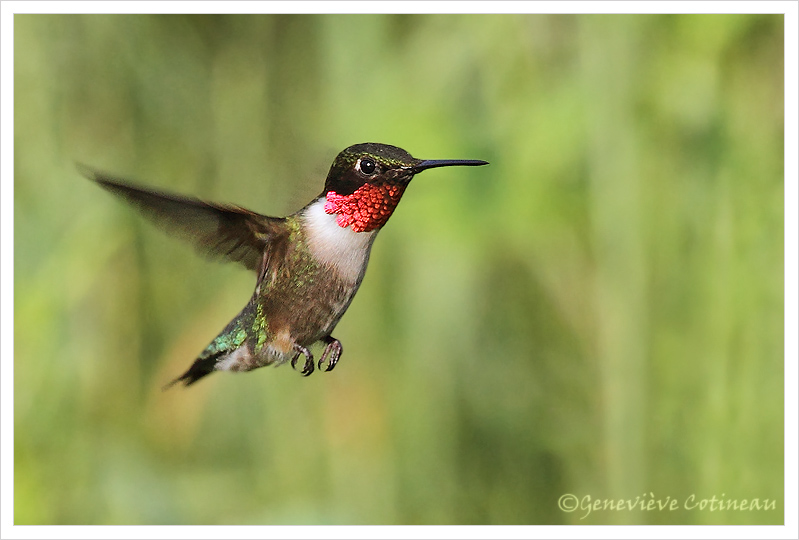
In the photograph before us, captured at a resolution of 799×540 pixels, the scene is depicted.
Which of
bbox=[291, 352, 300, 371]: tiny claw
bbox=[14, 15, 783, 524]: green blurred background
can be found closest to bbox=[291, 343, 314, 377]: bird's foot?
bbox=[291, 352, 300, 371]: tiny claw

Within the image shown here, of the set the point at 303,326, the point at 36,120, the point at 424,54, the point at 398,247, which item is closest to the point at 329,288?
the point at 303,326

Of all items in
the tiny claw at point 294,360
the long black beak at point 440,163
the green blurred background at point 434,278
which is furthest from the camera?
the green blurred background at point 434,278

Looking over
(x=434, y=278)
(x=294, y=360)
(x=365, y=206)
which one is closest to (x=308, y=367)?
(x=294, y=360)

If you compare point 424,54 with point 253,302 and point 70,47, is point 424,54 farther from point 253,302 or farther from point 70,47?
point 253,302

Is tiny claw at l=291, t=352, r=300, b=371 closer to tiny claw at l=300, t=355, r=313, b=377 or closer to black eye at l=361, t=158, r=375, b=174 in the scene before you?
tiny claw at l=300, t=355, r=313, b=377

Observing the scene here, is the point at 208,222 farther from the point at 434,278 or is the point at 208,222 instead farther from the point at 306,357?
the point at 434,278

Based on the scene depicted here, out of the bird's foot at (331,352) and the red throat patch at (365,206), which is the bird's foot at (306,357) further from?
the red throat patch at (365,206)

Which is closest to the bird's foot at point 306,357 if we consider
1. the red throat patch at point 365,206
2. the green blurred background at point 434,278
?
the red throat patch at point 365,206
